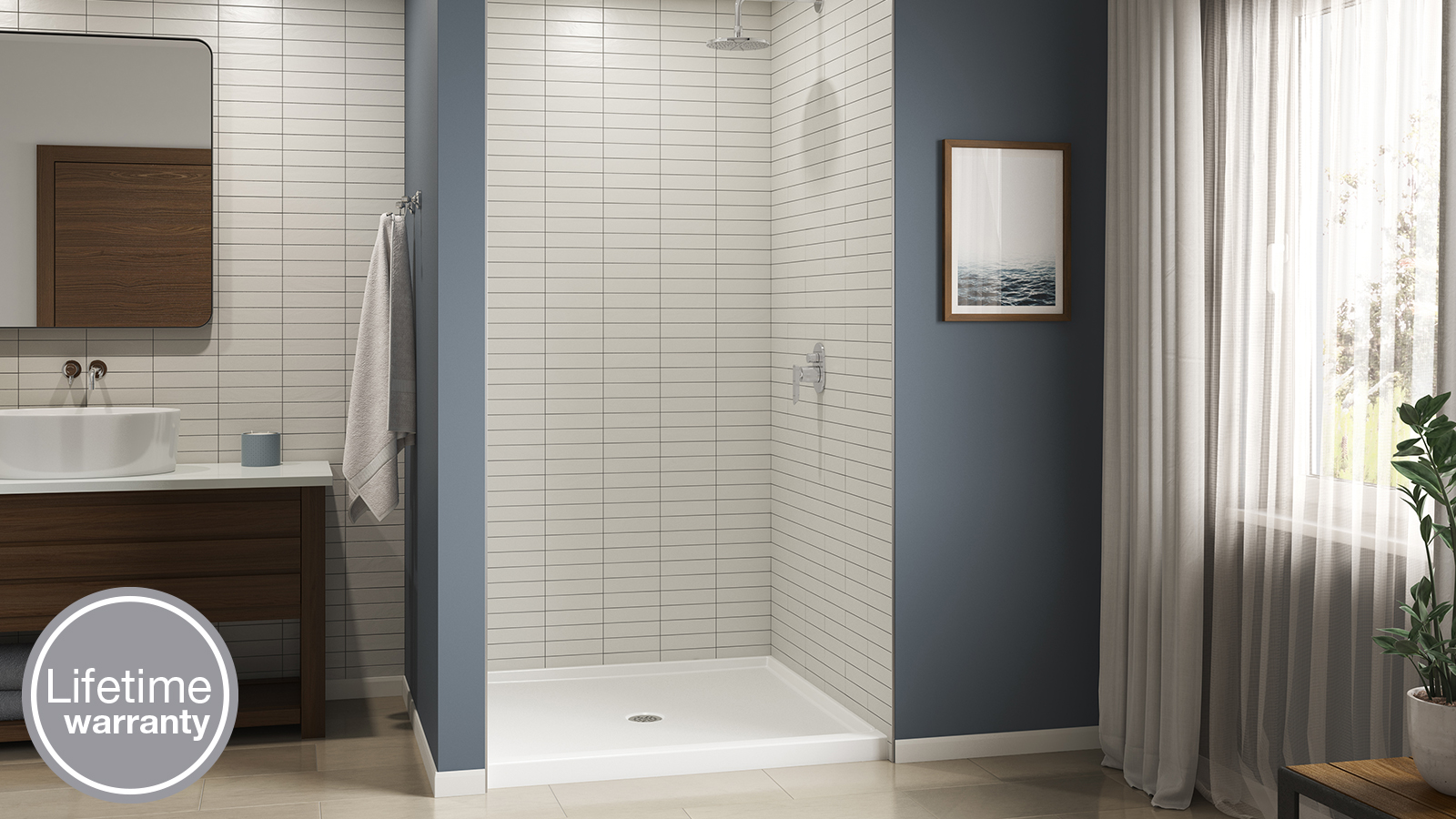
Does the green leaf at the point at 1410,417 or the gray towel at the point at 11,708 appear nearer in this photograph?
the green leaf at the point at 1410,417

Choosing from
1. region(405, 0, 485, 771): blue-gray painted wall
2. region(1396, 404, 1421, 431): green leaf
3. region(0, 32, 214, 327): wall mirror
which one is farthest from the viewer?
region(0, 32, 214, 327): wall mirror

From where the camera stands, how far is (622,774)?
343cm

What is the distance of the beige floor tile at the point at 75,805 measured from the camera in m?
3.10

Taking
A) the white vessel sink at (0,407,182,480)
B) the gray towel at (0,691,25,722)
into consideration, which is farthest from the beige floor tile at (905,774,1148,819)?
the gray towel at (0,691,25,722)

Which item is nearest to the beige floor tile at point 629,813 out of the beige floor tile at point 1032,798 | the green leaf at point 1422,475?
the beige floor tile at point 1032,798

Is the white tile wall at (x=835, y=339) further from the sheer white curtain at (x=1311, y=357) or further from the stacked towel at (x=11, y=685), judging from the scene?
the stacked towel at (x=11, y=685)

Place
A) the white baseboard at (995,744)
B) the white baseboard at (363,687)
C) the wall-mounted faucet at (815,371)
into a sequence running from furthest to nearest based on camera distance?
the white baseboard at (363,687)
the wall-mounted faucet at (815,371)
the white baseboard at (995,744)

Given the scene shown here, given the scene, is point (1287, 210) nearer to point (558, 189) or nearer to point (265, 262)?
point (558, 189)

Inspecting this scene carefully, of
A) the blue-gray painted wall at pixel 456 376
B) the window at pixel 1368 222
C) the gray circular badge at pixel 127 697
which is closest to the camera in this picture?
the window at pixel 1368 222

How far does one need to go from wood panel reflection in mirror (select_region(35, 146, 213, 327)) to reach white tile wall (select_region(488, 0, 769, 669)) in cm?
96

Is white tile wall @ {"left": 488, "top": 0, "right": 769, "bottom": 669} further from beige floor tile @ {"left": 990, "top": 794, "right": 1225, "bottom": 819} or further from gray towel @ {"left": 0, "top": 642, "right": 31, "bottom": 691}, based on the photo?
beige floor tile @ {"left": 990, "top": 794, "right": 1225, "bottom": 819}

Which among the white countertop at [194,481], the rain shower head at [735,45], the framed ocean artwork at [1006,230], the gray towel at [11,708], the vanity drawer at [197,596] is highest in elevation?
the rain shower head at [735,45]

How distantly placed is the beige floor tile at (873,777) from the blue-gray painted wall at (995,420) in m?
0.11

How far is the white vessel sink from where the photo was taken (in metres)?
3.55
